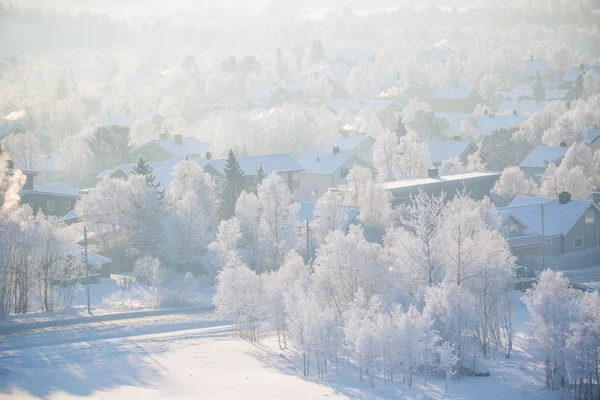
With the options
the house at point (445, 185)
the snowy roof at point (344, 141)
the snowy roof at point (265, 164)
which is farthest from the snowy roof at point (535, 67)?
the snowy roof at point (265, 164)

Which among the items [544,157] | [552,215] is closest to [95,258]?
[552,215]

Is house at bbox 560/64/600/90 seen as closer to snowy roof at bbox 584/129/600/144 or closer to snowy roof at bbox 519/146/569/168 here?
snowy roof at bbox 584/129/600/144

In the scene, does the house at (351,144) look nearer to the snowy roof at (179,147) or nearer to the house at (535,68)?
the snowy roof at (179,147)

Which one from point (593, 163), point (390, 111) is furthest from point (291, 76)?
point (593, 163)

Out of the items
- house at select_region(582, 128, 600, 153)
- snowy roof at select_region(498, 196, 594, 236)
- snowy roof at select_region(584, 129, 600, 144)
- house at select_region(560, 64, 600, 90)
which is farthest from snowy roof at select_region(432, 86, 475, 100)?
snowy roof at select_region(498, 196, 594, 236)

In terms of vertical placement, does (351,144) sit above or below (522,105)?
below

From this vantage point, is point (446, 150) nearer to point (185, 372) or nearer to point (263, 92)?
point (185, 372)
